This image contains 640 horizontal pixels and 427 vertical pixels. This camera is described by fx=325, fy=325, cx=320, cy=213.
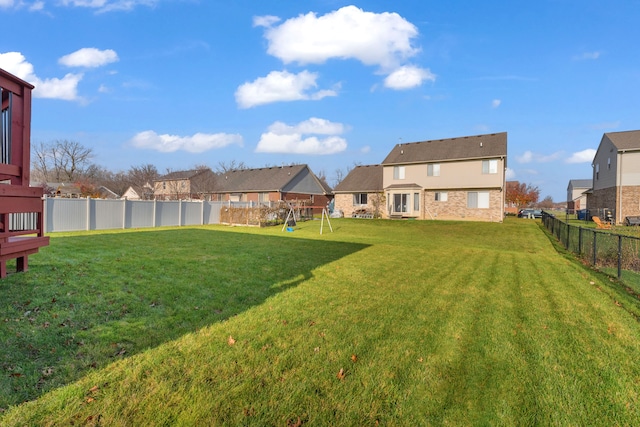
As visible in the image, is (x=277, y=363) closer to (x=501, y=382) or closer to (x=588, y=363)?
(x=501, y=382)

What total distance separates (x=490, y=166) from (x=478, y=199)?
108 inches

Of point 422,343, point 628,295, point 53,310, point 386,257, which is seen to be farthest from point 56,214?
point 628,295

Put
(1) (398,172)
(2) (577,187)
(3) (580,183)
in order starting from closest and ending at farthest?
(1) (398,172) < (2) (577,187) < (3) (580,183)

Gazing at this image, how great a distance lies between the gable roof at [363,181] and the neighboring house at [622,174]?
1805cm

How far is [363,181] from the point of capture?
111 feet

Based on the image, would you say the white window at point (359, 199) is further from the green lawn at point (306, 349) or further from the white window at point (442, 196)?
the green lawn at point (306, 349)

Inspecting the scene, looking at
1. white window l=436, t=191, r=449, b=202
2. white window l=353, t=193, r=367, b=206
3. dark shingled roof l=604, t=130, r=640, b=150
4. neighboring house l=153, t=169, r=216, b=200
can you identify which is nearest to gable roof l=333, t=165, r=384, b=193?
white window l=353, t=193, r=367, b=206

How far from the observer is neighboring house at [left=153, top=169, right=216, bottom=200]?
138 feet

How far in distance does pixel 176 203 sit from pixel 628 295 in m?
22.9

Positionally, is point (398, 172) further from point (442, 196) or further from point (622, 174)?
point (622, 174)

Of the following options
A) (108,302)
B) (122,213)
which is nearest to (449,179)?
(122,213)

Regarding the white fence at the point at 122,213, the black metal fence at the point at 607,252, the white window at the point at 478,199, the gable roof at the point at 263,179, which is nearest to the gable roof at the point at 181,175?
the gable roof at the point at 263,179

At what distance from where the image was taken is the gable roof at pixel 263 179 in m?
36.6

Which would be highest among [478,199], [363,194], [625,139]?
[625,139]
